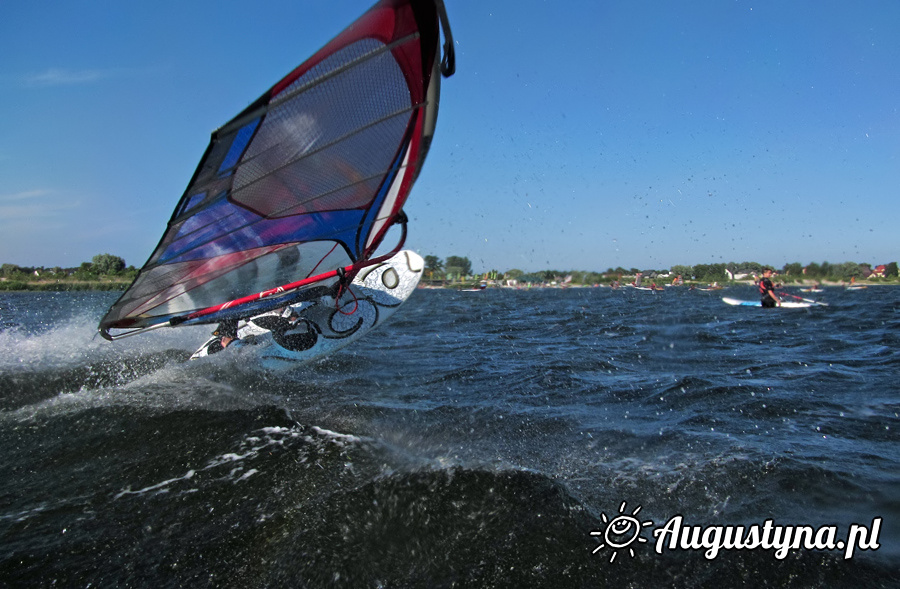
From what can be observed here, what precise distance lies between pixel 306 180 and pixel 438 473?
294 centimetres

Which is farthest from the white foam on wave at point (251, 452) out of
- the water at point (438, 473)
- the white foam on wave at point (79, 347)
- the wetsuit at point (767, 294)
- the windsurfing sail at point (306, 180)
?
the wetsuit at point (767, 294)

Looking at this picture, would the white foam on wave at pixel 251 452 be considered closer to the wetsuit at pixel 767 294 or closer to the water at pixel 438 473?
the water at pixel 438 473

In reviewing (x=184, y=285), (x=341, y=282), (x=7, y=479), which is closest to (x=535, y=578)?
(x=7, y=479)

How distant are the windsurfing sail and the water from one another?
4.63ft

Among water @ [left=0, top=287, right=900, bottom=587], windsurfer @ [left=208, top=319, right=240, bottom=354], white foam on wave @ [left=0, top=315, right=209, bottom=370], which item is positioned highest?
windsurfer @ [left=208, top=319, right=240, bottom=354]

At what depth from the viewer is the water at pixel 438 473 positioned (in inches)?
104

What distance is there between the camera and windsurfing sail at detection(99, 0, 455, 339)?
359cm

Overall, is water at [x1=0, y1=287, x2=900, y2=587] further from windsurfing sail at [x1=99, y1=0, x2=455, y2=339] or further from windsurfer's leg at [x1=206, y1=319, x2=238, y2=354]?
windsurfing sail at [x1=99, y1=0, x2=455, y2=339]

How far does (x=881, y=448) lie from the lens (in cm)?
420

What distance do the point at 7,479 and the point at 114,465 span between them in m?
0.71

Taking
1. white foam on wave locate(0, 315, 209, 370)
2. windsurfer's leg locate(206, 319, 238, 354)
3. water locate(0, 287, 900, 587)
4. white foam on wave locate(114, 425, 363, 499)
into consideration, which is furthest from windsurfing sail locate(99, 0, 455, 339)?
white foam on wave locate(0, 315, 209, 370)

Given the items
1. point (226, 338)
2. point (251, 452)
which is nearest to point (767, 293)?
point (226, 338)

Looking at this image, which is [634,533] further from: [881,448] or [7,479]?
[7,479]

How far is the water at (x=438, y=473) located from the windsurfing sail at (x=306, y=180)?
1.41 meters
